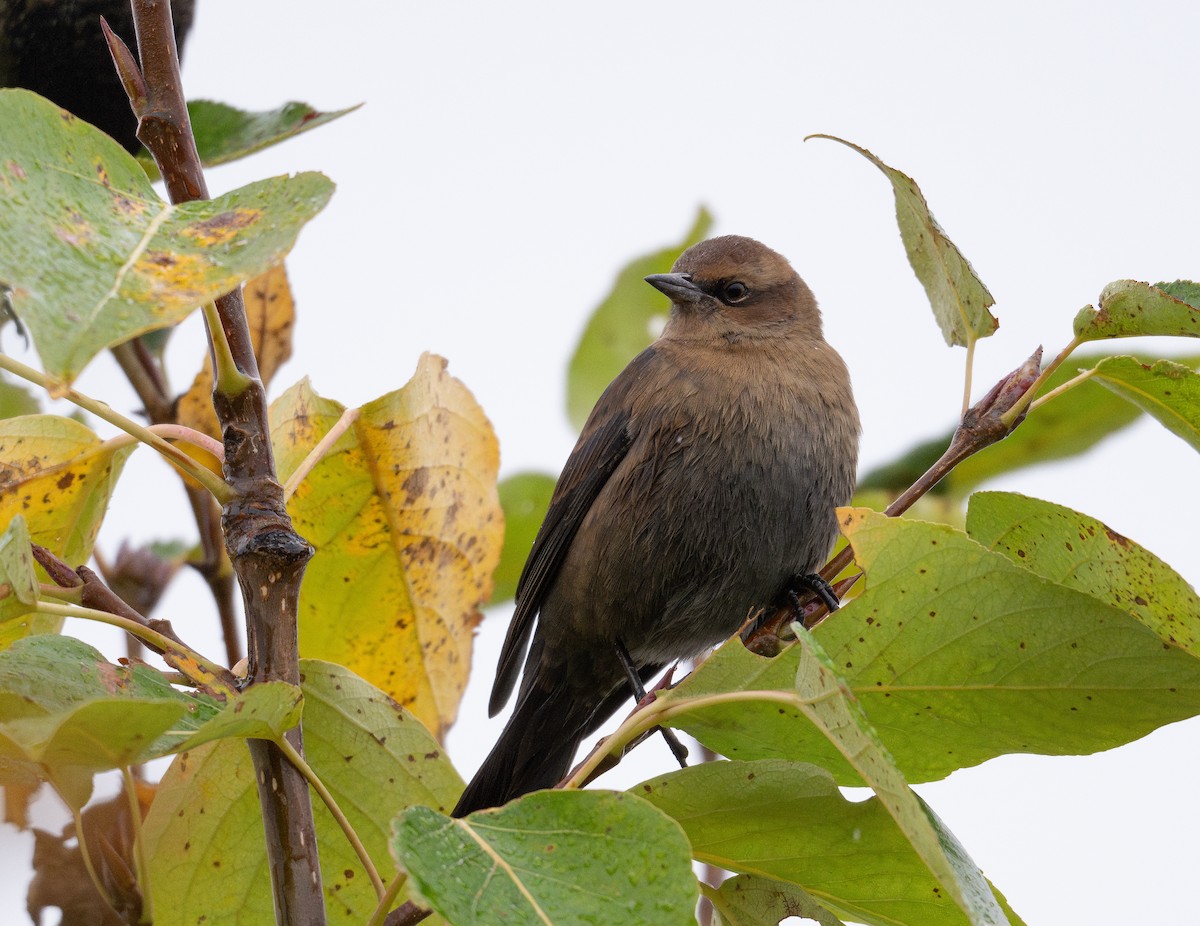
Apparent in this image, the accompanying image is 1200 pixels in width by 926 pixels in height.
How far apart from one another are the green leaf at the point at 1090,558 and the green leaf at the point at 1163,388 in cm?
32

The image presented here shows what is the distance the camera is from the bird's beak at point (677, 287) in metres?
4.24

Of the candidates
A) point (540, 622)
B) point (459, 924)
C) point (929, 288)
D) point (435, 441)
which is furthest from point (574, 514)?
point (459, 924)

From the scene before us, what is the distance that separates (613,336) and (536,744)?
1253 mm

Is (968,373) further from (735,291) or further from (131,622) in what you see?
(735,291)

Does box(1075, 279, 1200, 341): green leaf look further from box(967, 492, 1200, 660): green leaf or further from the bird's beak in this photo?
the bird's beak

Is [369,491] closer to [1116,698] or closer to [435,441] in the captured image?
[435,441]

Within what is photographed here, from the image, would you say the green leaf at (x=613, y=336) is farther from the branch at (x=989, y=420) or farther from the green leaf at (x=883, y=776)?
the green leaf at (x=883, y=776)

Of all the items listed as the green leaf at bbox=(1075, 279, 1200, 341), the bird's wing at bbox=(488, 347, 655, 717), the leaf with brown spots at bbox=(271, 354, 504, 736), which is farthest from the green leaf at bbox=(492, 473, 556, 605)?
the green leaf at bbox=(1075, 279, 1200, 341)

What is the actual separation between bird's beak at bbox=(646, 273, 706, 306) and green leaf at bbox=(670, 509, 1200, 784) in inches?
97.0

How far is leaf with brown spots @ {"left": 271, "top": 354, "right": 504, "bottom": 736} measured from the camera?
2.66m

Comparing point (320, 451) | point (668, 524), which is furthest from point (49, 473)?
point (668, 524)

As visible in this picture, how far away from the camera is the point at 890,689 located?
1831mm

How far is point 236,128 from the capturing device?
2750 mm

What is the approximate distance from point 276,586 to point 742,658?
645mm
